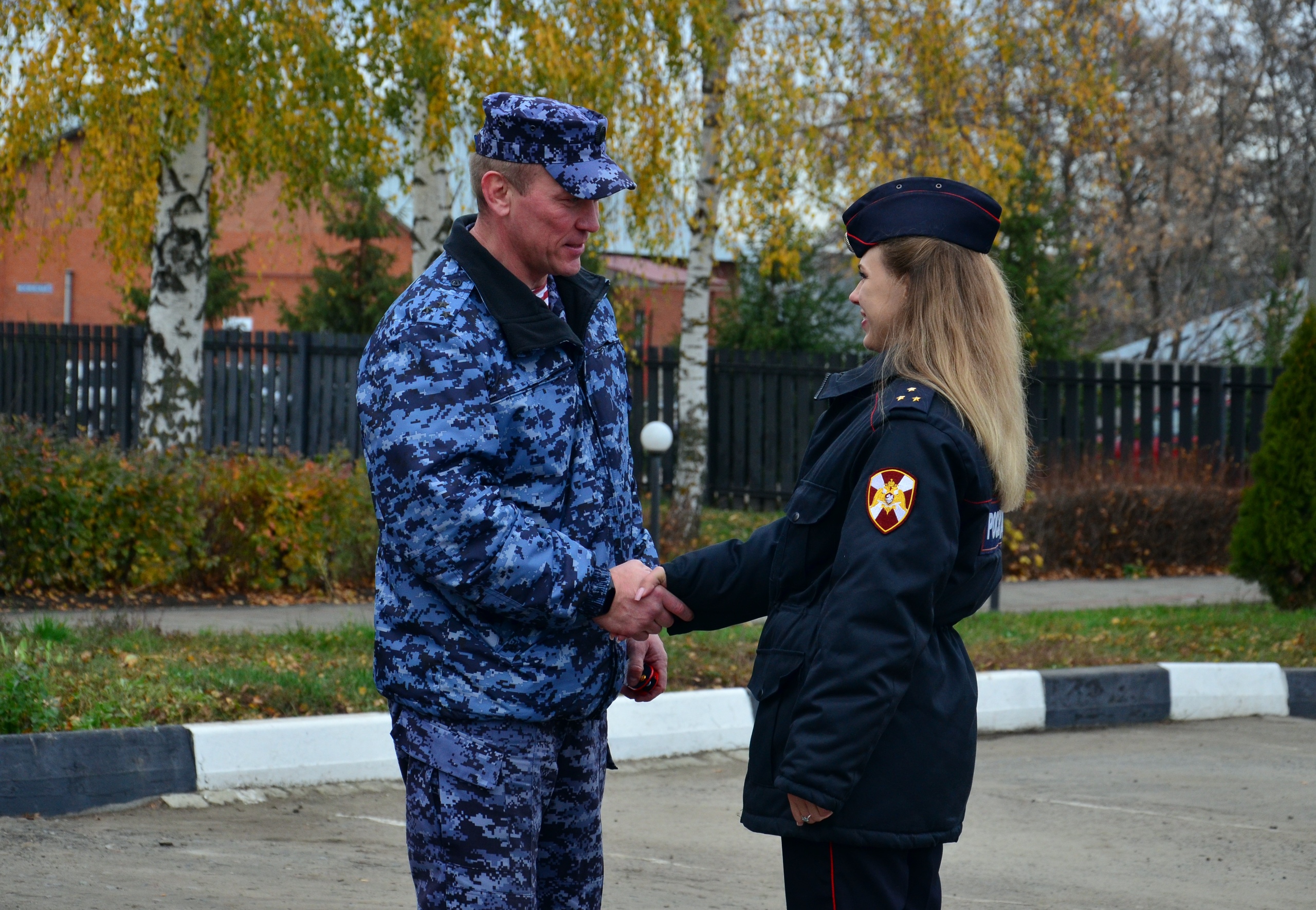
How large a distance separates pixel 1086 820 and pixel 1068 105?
11.0 m

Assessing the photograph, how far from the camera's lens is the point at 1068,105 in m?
14.6

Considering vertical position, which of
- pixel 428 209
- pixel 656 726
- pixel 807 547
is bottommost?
pixel 656 726

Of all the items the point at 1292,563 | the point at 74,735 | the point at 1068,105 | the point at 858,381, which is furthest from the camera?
the point at 1068,105

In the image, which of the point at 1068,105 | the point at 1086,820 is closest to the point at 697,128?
the point at 1068,105

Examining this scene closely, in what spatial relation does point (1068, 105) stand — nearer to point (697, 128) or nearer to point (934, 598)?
point (697, 128)

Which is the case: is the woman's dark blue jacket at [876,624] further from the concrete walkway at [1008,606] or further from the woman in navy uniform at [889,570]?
the concrete walkway at [1008,606]

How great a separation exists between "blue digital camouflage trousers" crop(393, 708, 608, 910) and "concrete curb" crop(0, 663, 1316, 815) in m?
2.80

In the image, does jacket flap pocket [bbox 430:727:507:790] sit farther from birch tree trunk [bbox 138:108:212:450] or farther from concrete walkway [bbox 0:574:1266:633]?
birch tree trunk [bbox 138:108:212:450]

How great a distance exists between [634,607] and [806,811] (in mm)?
444

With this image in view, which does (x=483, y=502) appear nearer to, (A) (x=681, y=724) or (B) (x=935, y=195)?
(B) (x=935, y=195)

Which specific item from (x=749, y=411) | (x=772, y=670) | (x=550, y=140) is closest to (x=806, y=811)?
(x=772, y=670)

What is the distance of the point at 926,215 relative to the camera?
247cm

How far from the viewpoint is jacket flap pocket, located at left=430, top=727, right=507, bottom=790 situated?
7.74 ft

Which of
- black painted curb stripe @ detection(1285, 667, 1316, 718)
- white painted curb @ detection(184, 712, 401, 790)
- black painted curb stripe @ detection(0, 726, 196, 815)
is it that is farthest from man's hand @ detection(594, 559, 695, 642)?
black painted curb stripe @ detection(1285, 667, 1316, 718)
